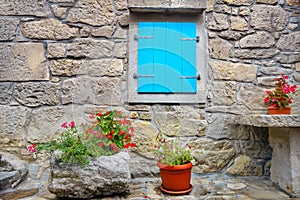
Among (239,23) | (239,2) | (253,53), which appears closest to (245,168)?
(253,53)

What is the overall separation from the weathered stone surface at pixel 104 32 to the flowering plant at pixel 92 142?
0.83 metres

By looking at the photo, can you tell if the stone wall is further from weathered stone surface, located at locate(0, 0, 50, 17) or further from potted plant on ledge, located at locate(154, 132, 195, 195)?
potted plant on ledge, located at locate(154, 132, 195, 195)

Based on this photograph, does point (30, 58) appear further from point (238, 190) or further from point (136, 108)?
point (238, 190)

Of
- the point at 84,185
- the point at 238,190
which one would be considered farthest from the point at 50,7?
the point at 238,190

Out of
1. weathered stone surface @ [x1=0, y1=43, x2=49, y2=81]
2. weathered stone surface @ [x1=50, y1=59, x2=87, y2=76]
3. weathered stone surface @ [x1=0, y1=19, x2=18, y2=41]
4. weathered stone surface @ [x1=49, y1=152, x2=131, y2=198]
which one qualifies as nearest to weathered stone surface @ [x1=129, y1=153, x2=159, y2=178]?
weathered stone surface @ [x1=49, y1=152, x2=131, y2=198]

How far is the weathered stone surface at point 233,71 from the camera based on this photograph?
7.62ft

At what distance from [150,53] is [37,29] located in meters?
1.10

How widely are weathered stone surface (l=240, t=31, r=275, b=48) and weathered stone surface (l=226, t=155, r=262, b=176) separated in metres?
1.13

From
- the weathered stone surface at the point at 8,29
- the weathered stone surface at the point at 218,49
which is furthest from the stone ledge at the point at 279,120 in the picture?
the weathered stone surface at the point at 8,29

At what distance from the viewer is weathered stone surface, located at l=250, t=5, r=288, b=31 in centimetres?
238

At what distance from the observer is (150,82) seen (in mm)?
2242

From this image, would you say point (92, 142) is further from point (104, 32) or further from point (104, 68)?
point (104, 32)

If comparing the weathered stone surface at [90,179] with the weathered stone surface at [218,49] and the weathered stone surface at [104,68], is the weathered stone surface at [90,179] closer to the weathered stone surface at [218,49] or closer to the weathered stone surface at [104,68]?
the weathered stone surface at [104,68]

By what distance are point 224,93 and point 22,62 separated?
1942 millimetres
